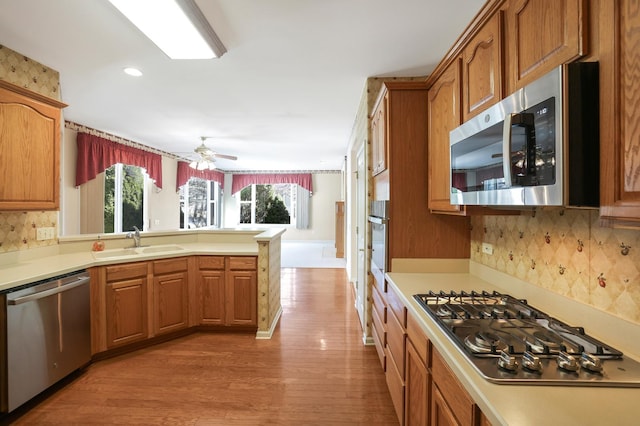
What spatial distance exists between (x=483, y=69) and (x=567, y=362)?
1.21 m

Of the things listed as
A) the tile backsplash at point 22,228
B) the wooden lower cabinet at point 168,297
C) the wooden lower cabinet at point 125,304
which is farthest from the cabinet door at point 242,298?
the tile backsplash at point 22,228

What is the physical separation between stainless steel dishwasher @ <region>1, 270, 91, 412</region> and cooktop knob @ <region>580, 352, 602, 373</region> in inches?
114

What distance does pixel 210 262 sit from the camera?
3.02 metres

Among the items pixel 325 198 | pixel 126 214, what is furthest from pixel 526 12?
pixel 325 198

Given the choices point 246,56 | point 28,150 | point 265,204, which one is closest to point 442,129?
point 246,56

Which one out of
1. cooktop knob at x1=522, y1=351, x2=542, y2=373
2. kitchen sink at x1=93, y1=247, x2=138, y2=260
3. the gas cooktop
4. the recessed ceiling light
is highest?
the recessed ceiling light

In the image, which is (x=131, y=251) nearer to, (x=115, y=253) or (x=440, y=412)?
(x=115, y=253)

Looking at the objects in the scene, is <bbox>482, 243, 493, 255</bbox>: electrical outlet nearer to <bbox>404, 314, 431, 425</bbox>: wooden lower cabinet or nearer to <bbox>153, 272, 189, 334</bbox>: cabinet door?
<bbox>404, 314, 431, 425</bbox>: wooden lower cabinet

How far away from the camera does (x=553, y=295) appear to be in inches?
51.8

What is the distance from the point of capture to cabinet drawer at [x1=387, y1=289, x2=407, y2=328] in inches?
62.2

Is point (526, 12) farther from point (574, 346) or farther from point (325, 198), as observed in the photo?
point (325, 198)

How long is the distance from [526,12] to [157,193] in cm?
673

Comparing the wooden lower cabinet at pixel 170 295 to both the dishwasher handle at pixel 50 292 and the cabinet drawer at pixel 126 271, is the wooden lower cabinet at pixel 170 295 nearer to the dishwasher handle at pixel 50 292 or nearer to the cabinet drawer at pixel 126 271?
the cabinet drawer at pixel 126 271

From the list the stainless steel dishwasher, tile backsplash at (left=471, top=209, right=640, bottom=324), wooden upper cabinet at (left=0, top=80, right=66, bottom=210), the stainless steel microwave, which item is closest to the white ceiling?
wooden upper cabinet at (left=0, top=80, right=66, bottom=210)
